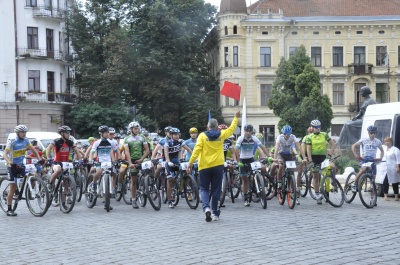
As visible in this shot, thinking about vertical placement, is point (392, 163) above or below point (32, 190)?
above

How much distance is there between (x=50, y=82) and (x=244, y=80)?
1751 cm

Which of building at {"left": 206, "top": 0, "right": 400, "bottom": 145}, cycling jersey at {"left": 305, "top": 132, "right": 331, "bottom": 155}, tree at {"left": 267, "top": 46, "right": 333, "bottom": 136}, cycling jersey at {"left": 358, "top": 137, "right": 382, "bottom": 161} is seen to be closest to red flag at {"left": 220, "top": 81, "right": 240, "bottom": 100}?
cycling jersey at {"left": 305, "top": 132, "right": 331, "bottom": 155}

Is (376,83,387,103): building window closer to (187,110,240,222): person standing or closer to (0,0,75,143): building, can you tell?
(0,0,75,143): building

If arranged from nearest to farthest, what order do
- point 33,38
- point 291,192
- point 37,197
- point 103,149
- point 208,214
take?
point 208,214
point 37,197
point 291,192
point 103,149
point 33,38

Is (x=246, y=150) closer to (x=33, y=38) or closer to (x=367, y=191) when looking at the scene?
(x=367, y=191)

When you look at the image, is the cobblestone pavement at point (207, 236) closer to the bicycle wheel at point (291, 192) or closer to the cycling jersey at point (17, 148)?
the bicycle wheel at point (291, 192)

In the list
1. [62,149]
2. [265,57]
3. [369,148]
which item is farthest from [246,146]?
[265,57]

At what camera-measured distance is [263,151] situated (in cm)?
1659

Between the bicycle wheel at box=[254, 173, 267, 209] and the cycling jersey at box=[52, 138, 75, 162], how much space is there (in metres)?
Result: 4.33

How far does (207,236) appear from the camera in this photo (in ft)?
36.4

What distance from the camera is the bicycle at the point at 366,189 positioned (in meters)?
15.4

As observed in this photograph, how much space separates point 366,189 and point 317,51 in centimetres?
4745

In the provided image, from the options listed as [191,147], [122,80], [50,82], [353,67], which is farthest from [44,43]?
[191,147]

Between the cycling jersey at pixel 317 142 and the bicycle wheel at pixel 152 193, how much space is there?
3.79 metres
